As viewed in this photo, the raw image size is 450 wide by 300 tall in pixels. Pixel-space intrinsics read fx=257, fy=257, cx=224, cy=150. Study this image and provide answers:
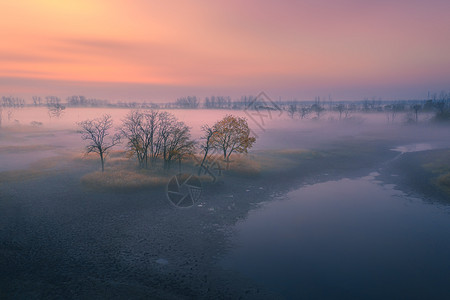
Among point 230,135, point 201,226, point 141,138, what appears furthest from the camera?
point 230,135

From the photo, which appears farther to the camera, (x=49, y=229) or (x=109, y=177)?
(x=109, y=177)

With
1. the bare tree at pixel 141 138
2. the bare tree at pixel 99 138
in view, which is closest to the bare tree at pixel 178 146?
the bare tree at pixel 141 138

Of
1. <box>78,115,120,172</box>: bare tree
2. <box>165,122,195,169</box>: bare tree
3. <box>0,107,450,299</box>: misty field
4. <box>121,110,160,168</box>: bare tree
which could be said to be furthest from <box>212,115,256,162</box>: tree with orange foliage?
<box>78,115,120,172</box>: bare tree

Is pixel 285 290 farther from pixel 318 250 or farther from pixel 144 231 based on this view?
pixel 144 231

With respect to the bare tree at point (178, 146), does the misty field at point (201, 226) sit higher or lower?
lower

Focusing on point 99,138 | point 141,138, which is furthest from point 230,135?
point 99,138

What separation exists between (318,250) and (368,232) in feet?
26.1

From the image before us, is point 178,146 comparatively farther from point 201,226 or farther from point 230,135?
point 201,226

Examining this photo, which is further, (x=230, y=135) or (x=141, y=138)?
(x=230, y=135)

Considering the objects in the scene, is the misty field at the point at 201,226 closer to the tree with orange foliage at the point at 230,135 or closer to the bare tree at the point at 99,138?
the bare tree at the point at 99,138

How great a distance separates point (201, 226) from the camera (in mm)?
29422

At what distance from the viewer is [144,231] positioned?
27.7 m

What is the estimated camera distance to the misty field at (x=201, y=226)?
773 inches

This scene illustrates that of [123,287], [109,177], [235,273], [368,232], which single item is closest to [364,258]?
[368,232]
